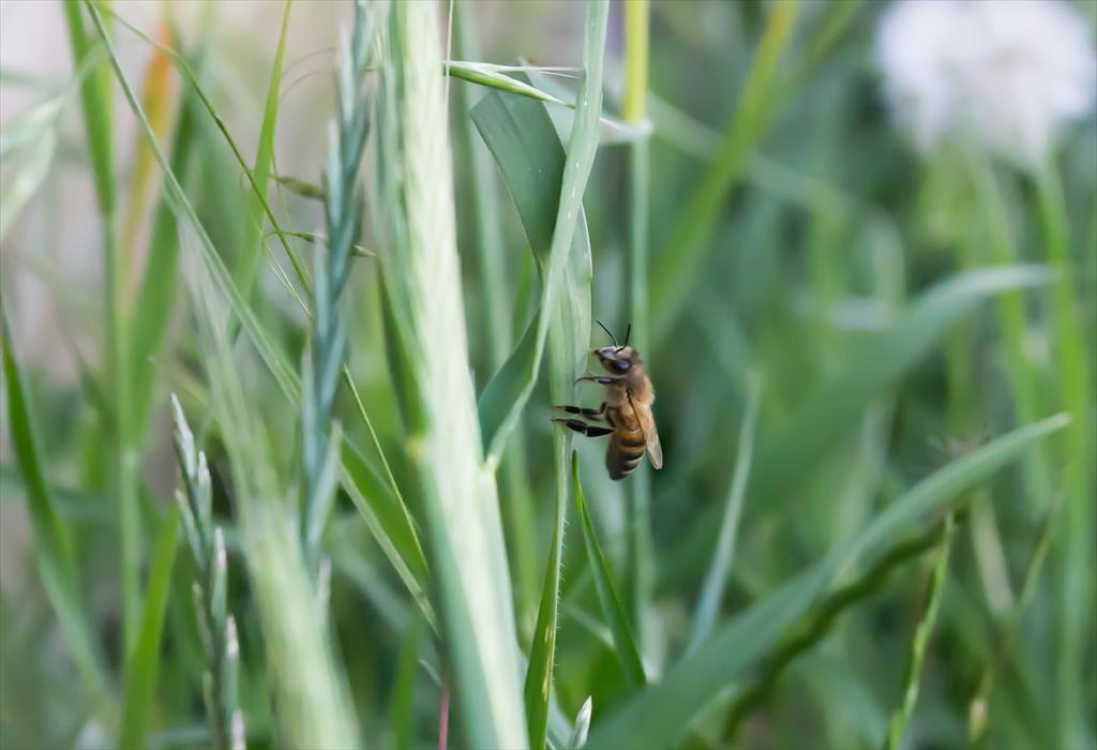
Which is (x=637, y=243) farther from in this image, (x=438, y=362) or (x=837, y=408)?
(x=438, y=362)

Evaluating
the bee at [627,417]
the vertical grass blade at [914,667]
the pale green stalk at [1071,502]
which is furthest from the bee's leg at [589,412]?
the pale green stalk at [1071,502]

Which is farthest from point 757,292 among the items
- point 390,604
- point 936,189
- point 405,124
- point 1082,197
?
point 405,124

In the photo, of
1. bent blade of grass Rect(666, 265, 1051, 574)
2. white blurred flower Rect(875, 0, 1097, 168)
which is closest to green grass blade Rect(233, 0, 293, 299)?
bent blade of grass Rect(666, 265, 1051, 574)

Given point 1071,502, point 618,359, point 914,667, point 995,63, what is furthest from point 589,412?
point 995,63

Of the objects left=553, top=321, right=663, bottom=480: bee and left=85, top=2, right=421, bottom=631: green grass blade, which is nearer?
left=85, top=2, right=421, bottom=631: green grass blade

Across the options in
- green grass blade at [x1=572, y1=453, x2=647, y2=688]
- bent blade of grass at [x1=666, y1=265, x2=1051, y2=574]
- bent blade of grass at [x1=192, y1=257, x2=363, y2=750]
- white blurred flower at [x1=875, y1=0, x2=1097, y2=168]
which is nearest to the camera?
bent blade of grass at [x1=192, y1=257, x2=363, y2=750]

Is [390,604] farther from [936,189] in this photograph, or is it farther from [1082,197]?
[1082,197]

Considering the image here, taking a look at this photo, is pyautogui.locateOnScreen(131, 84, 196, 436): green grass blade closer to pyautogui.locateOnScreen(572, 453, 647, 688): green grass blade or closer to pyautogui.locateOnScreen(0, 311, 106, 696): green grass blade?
pyautogui.locateOnScreen(0, 311, 106, 696): green grass blade
